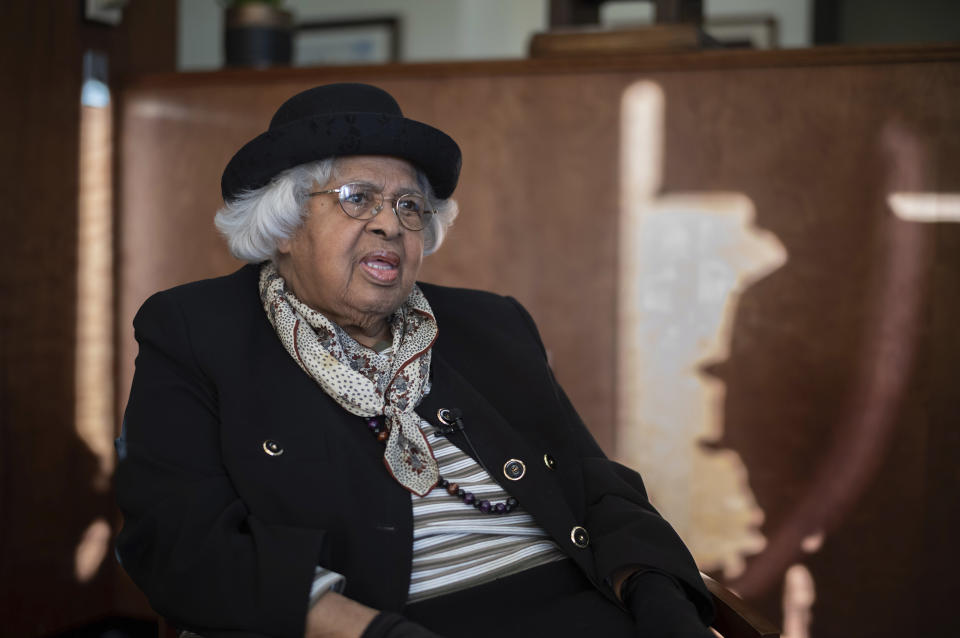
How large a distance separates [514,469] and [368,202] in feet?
1.84

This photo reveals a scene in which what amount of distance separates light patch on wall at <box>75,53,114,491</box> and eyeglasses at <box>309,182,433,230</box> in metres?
1.46

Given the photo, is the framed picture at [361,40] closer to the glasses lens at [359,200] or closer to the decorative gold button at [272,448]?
the glasses lens at [359,200]

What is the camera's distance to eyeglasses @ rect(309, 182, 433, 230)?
161cm

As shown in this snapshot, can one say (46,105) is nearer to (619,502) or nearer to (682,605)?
(619,502)

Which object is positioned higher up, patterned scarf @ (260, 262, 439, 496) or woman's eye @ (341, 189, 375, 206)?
woman's eye @ (341, 189, 375, 206)

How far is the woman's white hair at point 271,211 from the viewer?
5.29 ft

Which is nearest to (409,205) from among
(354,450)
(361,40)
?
(354,450)

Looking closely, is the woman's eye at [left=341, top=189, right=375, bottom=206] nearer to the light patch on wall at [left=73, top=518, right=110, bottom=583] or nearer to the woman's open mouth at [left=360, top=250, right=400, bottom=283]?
the woman's open mouth at [left=360, top=250, right=400, bottom=283]

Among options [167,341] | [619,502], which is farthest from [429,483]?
[167,341]

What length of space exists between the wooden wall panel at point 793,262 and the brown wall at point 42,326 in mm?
803

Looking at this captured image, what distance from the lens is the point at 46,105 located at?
2578 millimetres

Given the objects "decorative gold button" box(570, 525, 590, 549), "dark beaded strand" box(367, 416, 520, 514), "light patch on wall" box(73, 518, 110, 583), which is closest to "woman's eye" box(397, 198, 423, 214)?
"dark beaded strand" box(367, 416, 520, 514)

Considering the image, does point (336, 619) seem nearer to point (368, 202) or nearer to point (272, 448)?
point (272, 448)

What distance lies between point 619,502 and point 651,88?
1.31m
